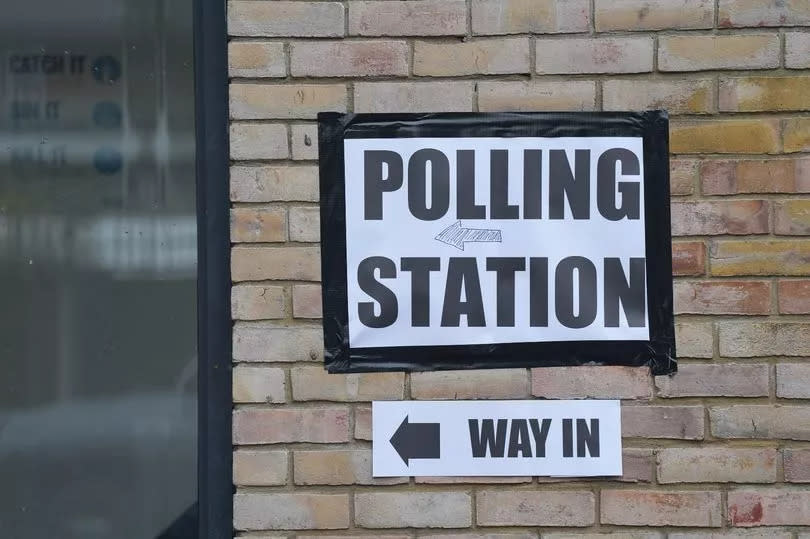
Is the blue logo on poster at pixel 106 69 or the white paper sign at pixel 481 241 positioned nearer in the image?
the white paper sign at pixel 481 241

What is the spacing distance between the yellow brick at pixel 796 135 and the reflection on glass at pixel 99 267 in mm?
1424

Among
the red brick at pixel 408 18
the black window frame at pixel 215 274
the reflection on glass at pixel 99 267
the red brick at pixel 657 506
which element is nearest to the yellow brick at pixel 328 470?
the black window frame at pixel 215 274

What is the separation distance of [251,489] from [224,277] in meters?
0.50

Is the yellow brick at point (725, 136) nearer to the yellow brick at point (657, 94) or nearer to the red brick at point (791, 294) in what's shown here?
the yellow brick at point (657, 94)

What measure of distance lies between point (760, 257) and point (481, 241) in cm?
66

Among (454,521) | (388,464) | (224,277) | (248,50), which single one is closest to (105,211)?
(224,277)

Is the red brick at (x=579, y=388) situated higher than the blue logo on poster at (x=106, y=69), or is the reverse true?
the blue logo on poster at (x=106, y=69)

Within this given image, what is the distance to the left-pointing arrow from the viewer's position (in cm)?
226

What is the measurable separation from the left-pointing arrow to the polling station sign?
0.47 ft

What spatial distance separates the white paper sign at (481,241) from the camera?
89.0 inches

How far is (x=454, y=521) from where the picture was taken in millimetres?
2270

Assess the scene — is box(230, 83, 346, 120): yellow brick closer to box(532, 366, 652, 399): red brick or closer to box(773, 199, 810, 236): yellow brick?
box(532, 366, 652, 399): red brick

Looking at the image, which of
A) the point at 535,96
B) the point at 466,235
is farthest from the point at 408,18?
the point at 466,235

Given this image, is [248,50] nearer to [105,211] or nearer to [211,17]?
[211,17]
